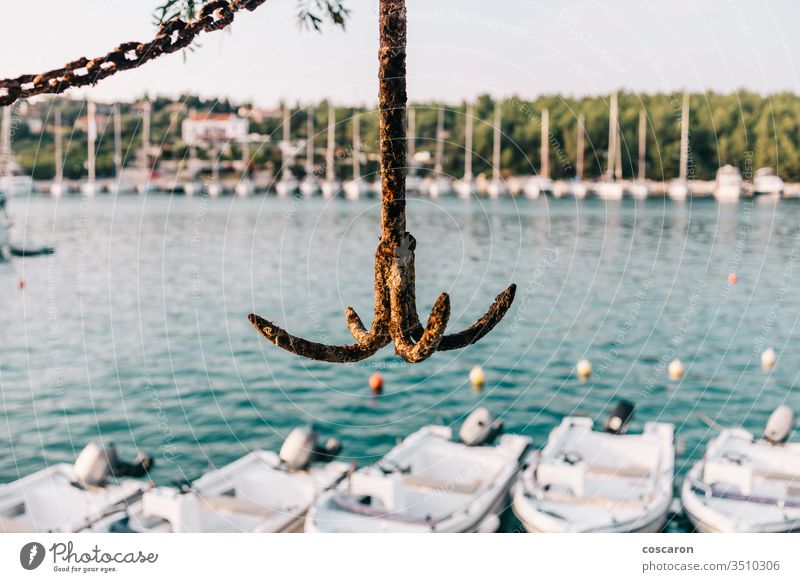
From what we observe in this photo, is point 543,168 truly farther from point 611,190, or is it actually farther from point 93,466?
point 93,466

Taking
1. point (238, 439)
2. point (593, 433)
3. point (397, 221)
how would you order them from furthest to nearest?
point (238, 439)
point (593, 433)
point (397, 221)

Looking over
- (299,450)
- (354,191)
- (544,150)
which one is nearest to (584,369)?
(299,450)

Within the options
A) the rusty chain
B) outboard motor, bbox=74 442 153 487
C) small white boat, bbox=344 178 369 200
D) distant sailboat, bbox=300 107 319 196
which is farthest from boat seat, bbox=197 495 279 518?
small white boat, bbox=344 178 369 200

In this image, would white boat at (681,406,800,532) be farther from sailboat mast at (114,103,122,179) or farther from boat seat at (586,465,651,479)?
sailboat mast at (114,103,122,179)

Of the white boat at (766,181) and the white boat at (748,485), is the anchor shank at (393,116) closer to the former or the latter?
the white boat at (748,485)

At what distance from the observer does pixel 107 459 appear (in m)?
12.7

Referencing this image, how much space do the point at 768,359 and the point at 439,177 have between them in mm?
43268

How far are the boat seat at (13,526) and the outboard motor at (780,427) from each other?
1040 centimetres

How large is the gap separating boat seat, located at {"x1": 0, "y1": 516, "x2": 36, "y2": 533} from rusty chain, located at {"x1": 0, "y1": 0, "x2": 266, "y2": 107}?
1019 cm

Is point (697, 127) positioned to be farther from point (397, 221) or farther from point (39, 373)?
point (397, 221)

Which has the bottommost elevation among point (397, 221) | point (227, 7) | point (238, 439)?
point (238, 439)

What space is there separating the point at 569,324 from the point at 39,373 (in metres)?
14.2

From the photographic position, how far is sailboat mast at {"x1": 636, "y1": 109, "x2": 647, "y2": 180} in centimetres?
5959
